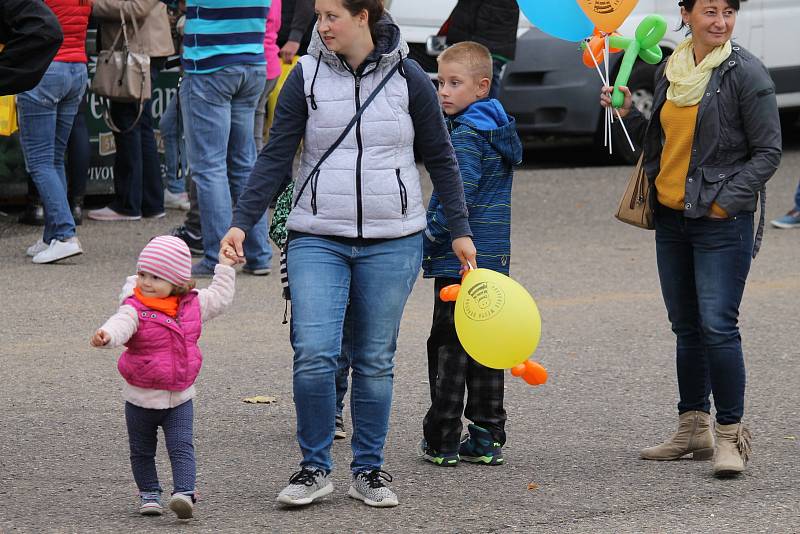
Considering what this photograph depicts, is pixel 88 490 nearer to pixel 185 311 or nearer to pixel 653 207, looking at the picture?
pixel 185 311

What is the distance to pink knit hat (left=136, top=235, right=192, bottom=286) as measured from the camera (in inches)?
168

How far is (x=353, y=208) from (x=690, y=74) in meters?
1.35

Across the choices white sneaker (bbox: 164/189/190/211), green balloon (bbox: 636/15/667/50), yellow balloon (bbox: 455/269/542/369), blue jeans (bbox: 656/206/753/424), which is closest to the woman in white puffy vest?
yellow balloon (bbox: 455/269/542/369)

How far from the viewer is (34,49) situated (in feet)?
16.9

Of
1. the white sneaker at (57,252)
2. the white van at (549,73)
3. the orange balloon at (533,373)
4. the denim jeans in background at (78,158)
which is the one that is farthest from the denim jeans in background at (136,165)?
the orange balloon at (533,373)

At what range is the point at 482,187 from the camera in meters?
5.12

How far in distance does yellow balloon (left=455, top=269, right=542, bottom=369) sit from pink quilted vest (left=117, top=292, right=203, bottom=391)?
0.89 meters

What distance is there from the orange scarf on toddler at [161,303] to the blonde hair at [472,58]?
1.42 m

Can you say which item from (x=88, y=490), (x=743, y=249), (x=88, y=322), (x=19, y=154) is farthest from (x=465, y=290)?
(x=19, y=154)

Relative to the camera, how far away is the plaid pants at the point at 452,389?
5152 mm

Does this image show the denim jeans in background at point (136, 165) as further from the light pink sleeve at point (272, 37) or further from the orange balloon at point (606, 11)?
the orange balloon at point (606, 11)

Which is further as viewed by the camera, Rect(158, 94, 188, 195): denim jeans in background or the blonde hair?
Rect(158, 94, 188, 195): denim jeans in background

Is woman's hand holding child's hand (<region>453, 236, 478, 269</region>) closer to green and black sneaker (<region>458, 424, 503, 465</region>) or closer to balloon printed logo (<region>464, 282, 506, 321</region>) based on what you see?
balloon printed logo (<region>464, 282, 506, 321</region>)

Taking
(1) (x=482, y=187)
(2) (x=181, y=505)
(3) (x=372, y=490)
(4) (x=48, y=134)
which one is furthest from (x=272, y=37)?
(2) (x=181, y=505)
